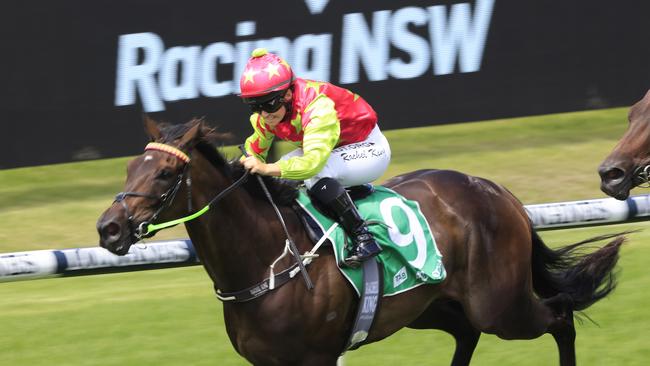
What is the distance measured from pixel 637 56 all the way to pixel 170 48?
4.47m

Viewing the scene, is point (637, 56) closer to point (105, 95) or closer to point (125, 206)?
point (105, 95)

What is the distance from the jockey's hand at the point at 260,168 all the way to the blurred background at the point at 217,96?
6.90ft

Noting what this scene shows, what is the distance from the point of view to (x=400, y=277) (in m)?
5.98

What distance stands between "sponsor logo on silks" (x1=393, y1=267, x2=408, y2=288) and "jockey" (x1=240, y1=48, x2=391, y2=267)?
245 millimetres

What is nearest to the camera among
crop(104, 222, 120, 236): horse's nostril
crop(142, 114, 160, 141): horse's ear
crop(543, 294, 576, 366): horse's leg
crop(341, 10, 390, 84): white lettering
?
crop(104, 222, 120, 236): horse's nostril

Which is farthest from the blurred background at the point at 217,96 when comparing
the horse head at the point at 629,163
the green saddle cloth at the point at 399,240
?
the horse head at the point at 629,163

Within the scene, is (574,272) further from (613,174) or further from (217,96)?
(217,96)

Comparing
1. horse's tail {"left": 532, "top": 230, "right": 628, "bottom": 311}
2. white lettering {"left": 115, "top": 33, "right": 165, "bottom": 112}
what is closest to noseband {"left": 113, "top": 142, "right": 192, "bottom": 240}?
horse's tail {"left": 532, "top": 230, "right": 628, "bottom": 311}

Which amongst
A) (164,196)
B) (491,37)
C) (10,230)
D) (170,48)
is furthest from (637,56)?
(164,196)

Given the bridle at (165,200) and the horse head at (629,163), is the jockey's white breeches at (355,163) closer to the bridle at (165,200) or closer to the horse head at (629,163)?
the bridle at (165,200)

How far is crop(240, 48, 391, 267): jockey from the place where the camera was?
555 centimetres

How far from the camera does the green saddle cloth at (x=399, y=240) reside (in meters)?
5.92

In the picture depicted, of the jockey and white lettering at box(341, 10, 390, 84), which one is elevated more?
the jockey

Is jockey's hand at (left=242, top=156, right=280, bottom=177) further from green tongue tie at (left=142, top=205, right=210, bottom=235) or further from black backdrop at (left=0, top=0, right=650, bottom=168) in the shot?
black backdrop at (left=0, top=0, right=650, bottom=168)
